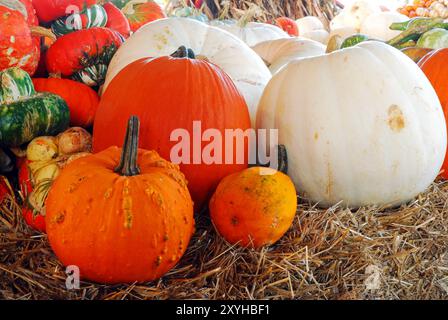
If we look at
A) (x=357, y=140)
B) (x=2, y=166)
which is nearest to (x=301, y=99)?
(x=357, y=140)

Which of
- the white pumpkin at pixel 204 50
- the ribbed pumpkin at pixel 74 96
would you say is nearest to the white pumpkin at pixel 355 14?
the white pumpkin at pixel 204 50

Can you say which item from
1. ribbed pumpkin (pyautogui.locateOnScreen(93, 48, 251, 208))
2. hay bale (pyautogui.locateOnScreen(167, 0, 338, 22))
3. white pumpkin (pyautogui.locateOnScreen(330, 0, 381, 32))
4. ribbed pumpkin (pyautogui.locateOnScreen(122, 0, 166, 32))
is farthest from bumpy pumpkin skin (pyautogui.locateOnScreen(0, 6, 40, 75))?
white pumpkin (pyautogui.locateOnScreen(330, 0, 381, 32))

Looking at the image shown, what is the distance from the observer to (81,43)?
5.81 ft

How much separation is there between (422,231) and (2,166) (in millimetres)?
1269

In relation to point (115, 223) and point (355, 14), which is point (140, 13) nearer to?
point (115, 223)

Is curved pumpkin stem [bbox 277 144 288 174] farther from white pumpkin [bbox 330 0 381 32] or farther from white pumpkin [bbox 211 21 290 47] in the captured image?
white pumpkin [bbox 330 0 381 32]

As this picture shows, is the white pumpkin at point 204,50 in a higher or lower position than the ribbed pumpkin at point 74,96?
higher

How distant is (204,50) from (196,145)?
511mm

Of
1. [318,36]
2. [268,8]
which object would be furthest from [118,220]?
[268,8]

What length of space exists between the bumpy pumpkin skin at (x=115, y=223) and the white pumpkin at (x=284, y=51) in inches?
43.0

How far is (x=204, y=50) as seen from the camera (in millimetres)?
1704

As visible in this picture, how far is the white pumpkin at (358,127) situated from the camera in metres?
1.38

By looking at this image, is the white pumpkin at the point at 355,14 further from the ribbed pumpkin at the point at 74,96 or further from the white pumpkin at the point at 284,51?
the ribbed pumpkin at the point at 74,96

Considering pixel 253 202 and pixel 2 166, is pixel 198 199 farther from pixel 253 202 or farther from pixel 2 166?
pixel 2 166
